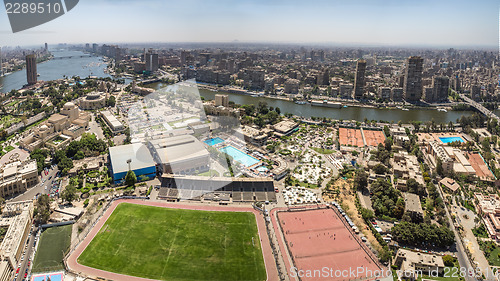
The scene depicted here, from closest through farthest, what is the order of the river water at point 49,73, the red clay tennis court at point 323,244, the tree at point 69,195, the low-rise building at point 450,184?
the red clay tennis court at point 323,244, the tree at point 69,195, the low-rise building at point 450,184, the river water at point 49,73

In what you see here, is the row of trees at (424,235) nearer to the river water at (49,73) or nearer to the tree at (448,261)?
the tree at (448,261)

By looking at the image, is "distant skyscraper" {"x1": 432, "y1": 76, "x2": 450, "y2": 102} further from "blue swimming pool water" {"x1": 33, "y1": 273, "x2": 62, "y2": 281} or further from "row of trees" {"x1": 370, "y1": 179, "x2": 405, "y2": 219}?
"blue swimming pool water" {"x1": 33, "y1": 273, "x2": 62, "y2": 281}

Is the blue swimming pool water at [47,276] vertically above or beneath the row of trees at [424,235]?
beneath

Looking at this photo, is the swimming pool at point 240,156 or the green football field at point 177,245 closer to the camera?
the green football field at point 177,245

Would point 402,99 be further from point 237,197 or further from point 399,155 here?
point 237,197

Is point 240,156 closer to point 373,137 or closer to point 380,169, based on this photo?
point 380,169

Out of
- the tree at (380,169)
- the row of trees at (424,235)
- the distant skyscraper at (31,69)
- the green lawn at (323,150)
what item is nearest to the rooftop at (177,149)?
the green lawn at (323,150)

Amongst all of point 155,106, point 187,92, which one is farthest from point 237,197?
point 187,92
